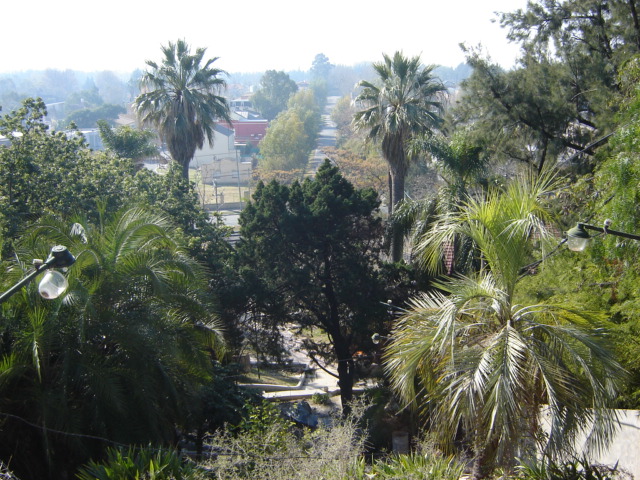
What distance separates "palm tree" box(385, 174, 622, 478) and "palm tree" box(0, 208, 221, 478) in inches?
153

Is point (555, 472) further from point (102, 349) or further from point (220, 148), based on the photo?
point (220, 148)

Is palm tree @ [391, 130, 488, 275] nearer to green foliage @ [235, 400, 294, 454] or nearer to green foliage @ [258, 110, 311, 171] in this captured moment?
green foliage @ [235, 400, 294, 454]

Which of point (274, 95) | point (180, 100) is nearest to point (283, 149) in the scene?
point (180, 100)

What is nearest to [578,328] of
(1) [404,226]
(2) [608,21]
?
(1) [404,226]

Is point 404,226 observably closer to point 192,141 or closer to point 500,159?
point 500,159

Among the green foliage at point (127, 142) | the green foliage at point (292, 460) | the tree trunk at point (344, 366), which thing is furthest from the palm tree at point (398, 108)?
the green foliage at point (292, 460)

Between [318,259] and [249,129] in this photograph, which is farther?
[249,129]

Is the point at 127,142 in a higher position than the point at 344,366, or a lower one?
higher

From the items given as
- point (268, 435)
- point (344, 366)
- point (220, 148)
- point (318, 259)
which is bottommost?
point (344, 366)

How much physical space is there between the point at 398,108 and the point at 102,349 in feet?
48.0

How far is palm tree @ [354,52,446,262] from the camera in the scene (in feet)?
70.5

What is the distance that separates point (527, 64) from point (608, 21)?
295 cm

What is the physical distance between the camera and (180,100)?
28.2 meters

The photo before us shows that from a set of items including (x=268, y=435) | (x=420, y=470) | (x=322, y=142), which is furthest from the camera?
(x=322, y=142)
